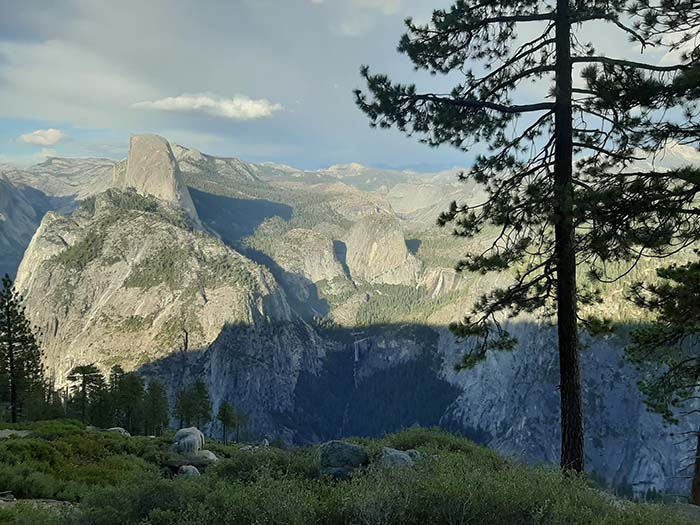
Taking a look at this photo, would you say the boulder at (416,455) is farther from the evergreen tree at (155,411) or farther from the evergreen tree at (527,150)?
the evergreen tree at (155,411)

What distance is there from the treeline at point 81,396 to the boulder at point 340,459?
43.0 metres

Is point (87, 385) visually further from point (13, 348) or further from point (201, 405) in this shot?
point (201, 405)

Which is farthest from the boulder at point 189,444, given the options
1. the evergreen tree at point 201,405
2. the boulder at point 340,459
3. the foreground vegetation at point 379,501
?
the evergreen tree at point 201,405

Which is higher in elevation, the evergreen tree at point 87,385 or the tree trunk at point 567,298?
the tree trunk at point 567,298

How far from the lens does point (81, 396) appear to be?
59.4 m

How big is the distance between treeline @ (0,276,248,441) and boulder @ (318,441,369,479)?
1691 inches

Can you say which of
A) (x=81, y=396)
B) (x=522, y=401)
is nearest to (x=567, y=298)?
(x=81, y=396)

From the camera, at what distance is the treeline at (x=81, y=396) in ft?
144

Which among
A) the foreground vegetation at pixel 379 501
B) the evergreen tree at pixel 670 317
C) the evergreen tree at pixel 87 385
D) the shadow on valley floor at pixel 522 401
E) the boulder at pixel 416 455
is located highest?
the evergreen tree at pixel 670 317

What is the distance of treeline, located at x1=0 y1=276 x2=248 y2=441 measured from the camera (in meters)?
43.9

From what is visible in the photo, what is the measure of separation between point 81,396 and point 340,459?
62.1 meters

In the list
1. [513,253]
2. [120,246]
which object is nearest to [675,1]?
[513,253]

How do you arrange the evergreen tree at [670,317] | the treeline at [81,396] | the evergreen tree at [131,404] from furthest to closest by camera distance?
1. the evergreen tree at [131,404]
2. the treeline at [81,396]
3. the evergreen tree at [670,317]

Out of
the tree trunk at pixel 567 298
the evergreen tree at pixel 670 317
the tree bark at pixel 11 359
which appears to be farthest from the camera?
the tree bark at pixel 11 359
